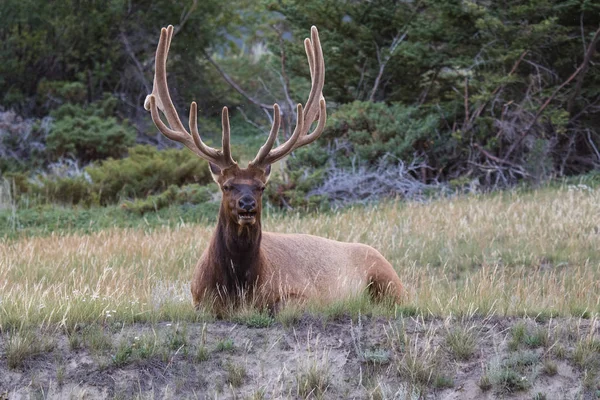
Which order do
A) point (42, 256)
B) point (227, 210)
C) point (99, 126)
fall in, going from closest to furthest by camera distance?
point (227, 210) < point (42, 256) < point (99, 126)

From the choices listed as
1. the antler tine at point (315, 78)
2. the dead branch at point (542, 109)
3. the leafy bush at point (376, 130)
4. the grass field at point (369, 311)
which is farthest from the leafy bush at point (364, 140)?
the antler tine at point (315, 78)

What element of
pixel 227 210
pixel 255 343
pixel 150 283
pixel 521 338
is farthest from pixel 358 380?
pixel 150 283

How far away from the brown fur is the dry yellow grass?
32cm

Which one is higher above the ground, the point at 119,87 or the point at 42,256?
the point at 119,87

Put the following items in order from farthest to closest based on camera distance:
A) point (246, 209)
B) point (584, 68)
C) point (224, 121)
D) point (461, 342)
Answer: point (584, 68) < point (224, 121) < point (246, 209) < point (461, 342)

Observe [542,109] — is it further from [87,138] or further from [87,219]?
[87,138]

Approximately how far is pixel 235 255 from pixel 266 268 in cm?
39

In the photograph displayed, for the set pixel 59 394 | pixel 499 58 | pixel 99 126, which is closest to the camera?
pixel 59 394

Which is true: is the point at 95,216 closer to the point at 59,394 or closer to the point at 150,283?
the point at 150,283

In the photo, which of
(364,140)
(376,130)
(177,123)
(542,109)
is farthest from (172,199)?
(177,123)

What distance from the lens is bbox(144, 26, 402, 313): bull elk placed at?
24.2 ft

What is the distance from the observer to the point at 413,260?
423 inches

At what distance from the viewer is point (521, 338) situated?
6.85 meters

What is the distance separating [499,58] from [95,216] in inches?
305
